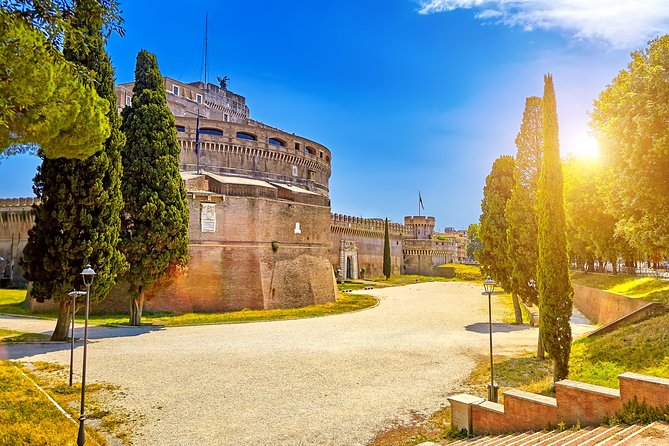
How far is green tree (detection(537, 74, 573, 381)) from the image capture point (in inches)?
439

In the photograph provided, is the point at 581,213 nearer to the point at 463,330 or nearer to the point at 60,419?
the point at 463,330

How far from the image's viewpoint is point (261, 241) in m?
28.7

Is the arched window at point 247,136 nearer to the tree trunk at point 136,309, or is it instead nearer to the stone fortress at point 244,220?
the stone fortress at point 244,220

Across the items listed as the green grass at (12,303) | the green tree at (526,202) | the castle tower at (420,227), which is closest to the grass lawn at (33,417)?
the green tree at (526,202)

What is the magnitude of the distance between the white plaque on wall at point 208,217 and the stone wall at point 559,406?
21.4m

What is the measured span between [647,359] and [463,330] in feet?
34.7

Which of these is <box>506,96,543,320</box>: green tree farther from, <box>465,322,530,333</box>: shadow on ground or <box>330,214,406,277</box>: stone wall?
<box>330,214,406,277</box>: stone wall

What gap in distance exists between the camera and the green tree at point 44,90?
300 inches

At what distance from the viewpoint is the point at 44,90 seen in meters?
8.21

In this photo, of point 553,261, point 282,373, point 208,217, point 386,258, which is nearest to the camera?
point 553,261

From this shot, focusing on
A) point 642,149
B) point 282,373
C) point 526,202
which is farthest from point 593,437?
point 526,202

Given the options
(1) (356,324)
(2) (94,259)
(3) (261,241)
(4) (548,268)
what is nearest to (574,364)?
(4) (548,268)

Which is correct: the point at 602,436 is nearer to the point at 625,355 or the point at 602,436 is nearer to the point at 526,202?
the point at 625,355

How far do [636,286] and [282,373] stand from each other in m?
18.1
